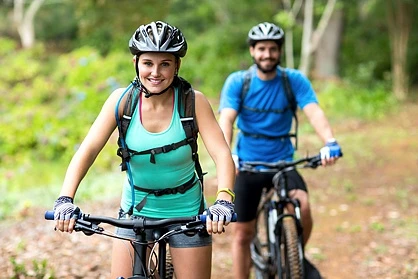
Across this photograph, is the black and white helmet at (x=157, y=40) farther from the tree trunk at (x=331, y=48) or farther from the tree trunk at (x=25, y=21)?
the tree trunk at (x=25, y=21)

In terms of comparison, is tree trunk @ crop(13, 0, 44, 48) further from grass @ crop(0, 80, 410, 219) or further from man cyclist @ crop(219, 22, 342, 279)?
man cyclist @ crop(219, 22, 342, 279)

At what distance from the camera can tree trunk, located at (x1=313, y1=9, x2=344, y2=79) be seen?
22.0 metres

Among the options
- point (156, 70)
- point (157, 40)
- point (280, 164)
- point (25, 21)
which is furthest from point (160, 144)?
point (25, 21)

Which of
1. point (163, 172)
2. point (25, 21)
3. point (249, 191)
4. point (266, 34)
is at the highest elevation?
point (25, 21)

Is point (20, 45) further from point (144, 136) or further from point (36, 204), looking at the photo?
point (144, 136)

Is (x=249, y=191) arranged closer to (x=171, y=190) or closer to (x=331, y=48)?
(x=171, y=190)

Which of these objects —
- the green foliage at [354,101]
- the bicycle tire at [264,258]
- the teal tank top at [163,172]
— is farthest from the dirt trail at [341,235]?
the green foliage at [354,101]

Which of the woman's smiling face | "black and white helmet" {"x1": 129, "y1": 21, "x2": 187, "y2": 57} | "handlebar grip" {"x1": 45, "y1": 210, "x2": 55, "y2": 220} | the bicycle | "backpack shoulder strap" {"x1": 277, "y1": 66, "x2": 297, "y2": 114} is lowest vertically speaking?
the bicycle

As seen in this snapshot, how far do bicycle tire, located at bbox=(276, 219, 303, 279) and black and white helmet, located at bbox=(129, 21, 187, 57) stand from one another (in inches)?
80.2

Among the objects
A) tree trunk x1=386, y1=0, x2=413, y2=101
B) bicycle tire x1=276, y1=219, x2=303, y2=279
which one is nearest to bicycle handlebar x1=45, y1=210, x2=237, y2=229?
bicycle tire x1=276, y1=219, x2=303, y2=279

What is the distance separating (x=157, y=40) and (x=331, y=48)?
19471 millimetres

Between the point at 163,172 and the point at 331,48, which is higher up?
the point at 331,48

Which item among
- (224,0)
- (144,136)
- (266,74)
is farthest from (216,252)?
(224,0)

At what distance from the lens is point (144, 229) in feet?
10.4
